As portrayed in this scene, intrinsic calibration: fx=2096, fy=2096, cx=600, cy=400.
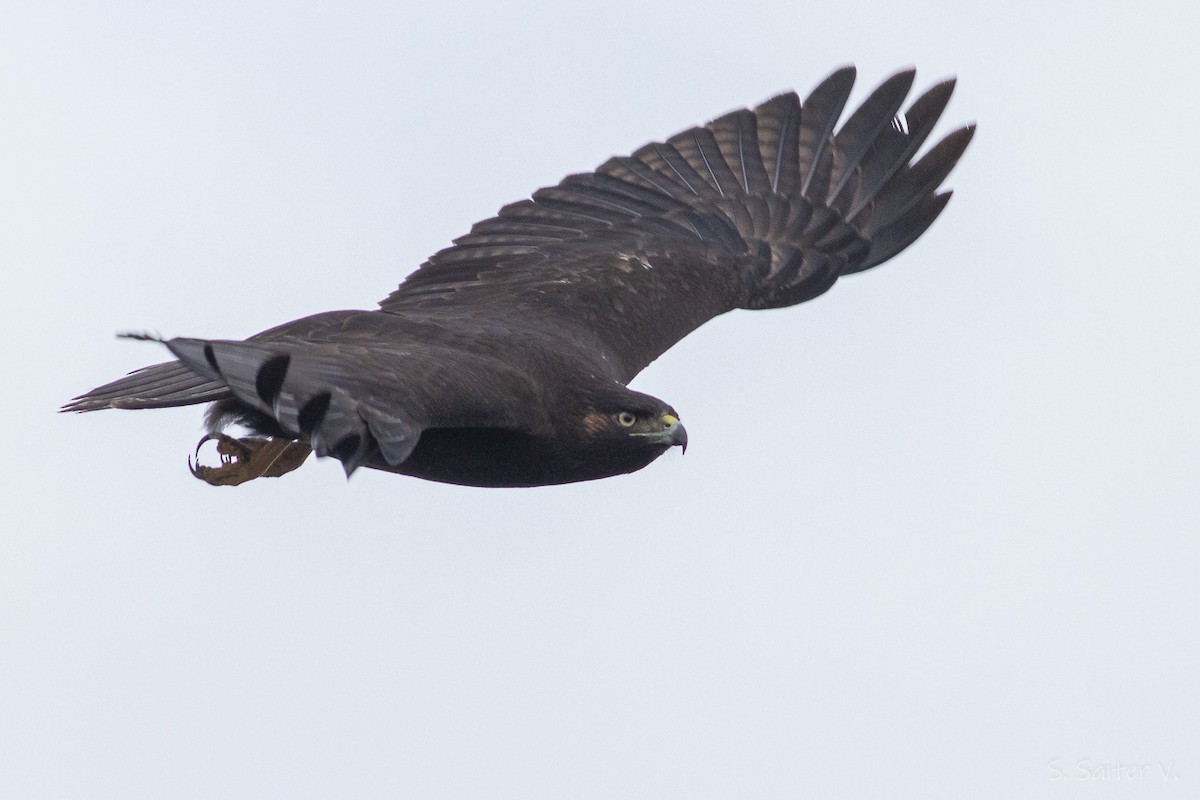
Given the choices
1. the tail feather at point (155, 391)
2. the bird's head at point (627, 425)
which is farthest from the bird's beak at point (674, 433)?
the tail feather at point (155, 391)

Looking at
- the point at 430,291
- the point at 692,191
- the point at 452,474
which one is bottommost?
the point at 452,474

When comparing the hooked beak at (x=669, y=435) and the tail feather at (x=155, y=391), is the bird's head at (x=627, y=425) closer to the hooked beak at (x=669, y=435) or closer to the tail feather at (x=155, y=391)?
the hooked beak at (x=669, y=435)

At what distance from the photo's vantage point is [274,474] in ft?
38.1

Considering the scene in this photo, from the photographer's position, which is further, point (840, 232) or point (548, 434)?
point (840, 232)

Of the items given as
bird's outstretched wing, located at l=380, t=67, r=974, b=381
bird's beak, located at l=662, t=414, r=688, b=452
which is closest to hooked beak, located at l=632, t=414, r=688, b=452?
bird's beak, located at l=662, t=414, r=688, b=452

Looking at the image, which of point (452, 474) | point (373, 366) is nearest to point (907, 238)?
point (452, 474)

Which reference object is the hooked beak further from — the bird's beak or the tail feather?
the tail feather

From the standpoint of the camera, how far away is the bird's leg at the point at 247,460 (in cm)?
1138

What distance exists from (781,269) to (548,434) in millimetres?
3239

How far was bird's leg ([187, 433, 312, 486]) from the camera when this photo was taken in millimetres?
11375

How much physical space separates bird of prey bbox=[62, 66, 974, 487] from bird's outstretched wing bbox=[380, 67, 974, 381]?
1 centimetres

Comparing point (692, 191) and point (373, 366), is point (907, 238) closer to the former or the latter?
point (692, 191)

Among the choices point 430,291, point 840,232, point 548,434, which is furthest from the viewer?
point 840,232

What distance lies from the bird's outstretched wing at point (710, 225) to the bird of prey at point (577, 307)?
13mm
